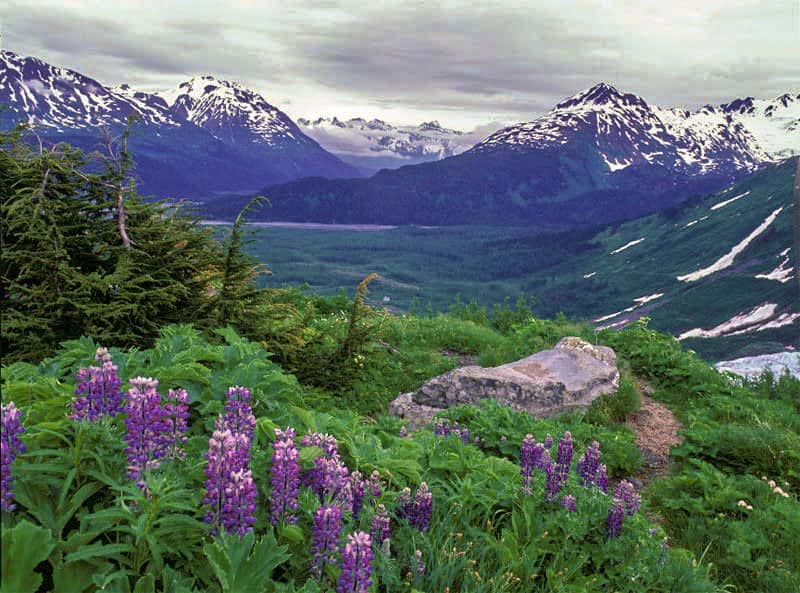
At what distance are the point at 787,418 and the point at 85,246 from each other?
34.4 feet

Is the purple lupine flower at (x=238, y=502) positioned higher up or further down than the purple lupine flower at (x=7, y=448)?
further down

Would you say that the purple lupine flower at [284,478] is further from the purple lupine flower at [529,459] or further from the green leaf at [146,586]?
the purple lupine flower at [529,459]

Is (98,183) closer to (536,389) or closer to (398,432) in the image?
(398,432)

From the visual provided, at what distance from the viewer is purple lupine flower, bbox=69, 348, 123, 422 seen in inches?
106

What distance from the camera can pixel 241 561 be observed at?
8.28ft

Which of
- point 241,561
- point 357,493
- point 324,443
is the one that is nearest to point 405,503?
point 357,493

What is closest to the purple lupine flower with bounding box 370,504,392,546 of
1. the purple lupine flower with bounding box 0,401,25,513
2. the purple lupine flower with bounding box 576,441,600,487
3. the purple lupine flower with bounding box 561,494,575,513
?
the purple lupine flower with bounding box 561,494,575,513

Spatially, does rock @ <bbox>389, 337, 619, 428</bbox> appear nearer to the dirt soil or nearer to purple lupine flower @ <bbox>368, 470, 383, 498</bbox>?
the dirt soil

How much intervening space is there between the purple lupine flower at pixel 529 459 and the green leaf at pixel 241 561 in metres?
2.17

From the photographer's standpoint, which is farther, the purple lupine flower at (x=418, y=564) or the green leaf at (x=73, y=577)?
the purple lupine flower at (x=418, y=564)

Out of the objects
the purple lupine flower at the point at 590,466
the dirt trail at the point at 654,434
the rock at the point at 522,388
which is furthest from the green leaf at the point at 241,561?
the rock at the point at 522,388

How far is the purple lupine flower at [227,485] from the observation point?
246cm

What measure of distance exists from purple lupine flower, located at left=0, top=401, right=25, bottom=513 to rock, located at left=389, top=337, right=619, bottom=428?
7.21 m

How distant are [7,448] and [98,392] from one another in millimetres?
537
